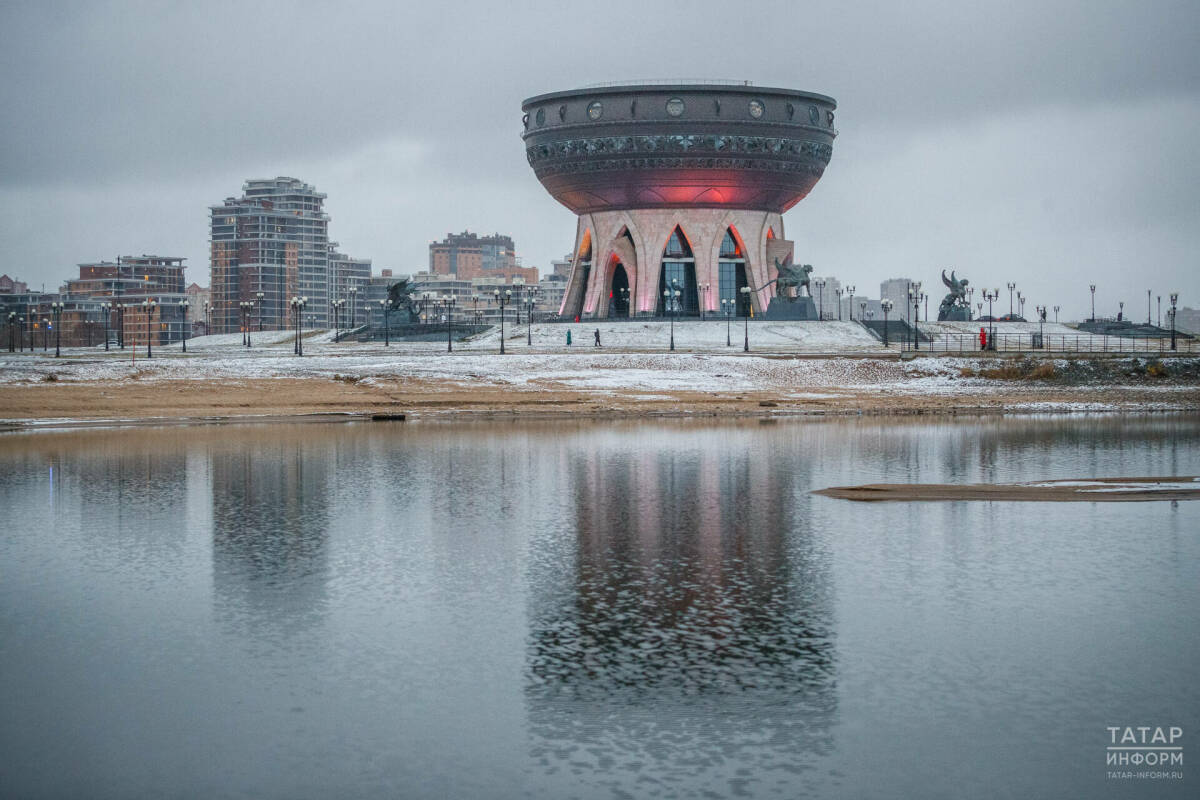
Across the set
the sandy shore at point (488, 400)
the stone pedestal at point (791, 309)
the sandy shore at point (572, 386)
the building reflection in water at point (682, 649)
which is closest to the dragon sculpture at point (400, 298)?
the stone pedestal at point (791, 309)

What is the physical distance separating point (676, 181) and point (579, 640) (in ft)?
315

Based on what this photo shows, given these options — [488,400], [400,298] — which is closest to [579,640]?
[488,400]

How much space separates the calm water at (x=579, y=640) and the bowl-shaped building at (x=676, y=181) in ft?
258

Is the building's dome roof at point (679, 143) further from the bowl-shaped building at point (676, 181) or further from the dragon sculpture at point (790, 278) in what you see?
the dragon sculpture at point (790, 278)

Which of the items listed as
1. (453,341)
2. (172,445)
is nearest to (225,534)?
(172,445)

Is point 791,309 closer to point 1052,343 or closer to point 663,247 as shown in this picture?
point 663,247

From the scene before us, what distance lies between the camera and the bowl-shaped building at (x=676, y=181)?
106750 millimetres

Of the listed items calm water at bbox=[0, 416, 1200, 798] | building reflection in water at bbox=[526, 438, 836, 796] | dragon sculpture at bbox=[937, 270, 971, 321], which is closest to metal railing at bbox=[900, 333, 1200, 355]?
dragon sculpture at bbox=[937, 270, 971, 321]

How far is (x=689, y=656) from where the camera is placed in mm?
15523

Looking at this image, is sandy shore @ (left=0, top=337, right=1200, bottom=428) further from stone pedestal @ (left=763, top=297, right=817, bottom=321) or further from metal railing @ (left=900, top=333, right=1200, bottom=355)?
stone pedestal @ (left=763, top=297, right=817, bottom=321)

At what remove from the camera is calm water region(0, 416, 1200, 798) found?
12.2m

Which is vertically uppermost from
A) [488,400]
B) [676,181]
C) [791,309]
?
[676,181]

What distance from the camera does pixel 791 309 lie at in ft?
359

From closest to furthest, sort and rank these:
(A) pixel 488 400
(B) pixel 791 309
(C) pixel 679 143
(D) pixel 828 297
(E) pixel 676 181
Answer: (A) pixel 488 400, (C) pixel 679 143, (B) pixel 791 309, (E) pixel 676 181, (D) pixel 828 297
